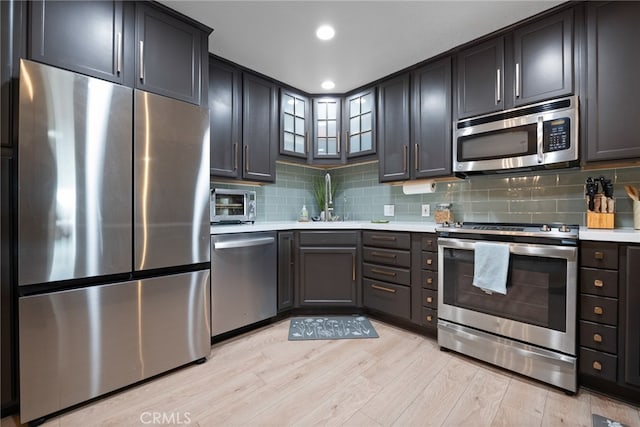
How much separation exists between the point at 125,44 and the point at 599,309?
3.05 m

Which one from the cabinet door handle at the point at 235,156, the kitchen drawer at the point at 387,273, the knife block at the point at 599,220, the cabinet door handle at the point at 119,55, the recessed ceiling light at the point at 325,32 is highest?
the recessed ceiling light at the point at 325,32

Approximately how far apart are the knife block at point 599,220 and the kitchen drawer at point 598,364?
769 millimetres

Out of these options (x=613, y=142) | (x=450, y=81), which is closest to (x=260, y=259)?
(x=450, y=81)

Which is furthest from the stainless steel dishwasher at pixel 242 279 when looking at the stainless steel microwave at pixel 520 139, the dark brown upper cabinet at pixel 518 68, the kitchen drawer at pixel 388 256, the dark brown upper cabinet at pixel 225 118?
the dark brown upper cabinet at pixel 518 68

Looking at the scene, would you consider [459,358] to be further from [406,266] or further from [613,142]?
[613,142]

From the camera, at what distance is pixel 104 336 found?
1574 millimetres

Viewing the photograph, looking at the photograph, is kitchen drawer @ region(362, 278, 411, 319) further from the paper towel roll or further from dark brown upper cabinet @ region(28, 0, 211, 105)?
dark brown upper cabinet @ region(28, 0, 211, 105)

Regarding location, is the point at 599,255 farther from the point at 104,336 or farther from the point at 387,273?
the point at 104,336

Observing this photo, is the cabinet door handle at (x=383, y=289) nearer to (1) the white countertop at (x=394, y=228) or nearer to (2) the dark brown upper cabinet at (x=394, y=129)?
(1) the white countertop at (x=394, y=228)

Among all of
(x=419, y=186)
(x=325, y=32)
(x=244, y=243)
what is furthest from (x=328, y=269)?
(x=325, y=32)

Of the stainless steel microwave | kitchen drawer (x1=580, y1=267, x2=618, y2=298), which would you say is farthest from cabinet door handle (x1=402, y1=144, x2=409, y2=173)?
kitchen drawer (x1=580, y1=267, x2=618, y2=298)

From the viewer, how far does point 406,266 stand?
244 centimetres

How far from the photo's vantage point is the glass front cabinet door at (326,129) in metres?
3.21

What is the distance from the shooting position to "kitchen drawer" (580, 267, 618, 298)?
5.08 ft
